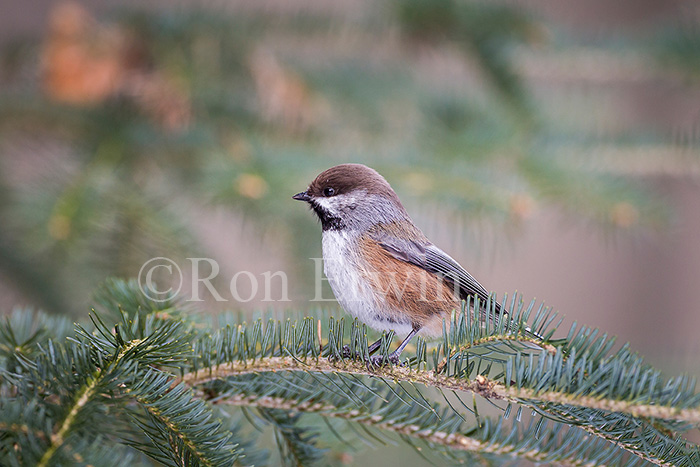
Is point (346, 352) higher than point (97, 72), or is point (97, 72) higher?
point (97, 72)

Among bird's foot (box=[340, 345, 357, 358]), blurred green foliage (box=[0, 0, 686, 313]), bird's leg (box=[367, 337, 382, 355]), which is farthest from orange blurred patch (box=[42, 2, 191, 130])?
bird's foot (box=[340, 345, 357, 358])

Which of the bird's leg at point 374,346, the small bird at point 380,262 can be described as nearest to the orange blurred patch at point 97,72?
the small bird at point 380,262

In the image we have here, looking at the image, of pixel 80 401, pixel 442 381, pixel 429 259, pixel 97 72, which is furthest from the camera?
pixel 97 72

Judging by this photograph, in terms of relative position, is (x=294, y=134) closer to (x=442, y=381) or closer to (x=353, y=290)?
(x=353, y=290)

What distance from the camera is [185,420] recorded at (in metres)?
1.14

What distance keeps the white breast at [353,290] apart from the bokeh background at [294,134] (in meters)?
0.44

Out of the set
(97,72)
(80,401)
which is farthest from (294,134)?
(80,401)

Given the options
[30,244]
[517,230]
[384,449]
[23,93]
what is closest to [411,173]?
[517,230]

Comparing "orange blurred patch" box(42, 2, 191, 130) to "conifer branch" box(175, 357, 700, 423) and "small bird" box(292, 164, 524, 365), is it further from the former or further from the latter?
"conifer branch" box(175, 357, 700, 423)

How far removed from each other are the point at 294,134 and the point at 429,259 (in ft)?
3.71

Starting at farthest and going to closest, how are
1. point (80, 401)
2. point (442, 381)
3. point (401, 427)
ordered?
point (401, 427) → point (442, 381) → point (80, 401)

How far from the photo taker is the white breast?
166 centimetres

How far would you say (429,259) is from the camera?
1738 millimetres

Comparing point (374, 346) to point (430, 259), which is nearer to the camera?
point (374, 346)
